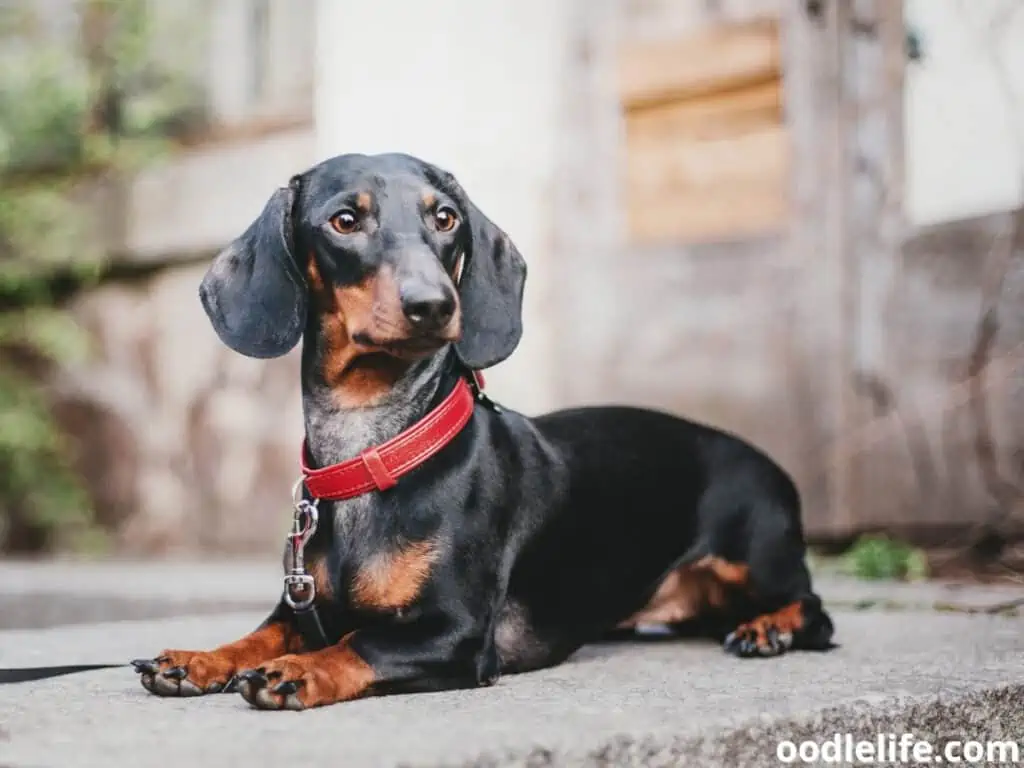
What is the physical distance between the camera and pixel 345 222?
7.71 ft

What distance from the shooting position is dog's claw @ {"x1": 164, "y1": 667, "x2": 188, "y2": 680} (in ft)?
7.18

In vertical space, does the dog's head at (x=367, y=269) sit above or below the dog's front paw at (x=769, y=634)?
above

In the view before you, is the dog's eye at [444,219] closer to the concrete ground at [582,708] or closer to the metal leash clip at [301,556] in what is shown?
the metal leash clip at [301,556]

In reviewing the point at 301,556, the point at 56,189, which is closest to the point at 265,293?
the point at 301,556

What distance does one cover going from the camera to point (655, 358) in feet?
16.2

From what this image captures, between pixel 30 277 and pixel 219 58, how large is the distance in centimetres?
132

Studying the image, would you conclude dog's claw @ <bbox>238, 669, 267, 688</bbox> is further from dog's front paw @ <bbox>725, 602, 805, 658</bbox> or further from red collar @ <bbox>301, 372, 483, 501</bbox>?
dog's front paw @ <bbox>725, 602, 805, 658</bbox>

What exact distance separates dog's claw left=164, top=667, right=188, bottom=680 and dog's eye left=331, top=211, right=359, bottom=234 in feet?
2.49

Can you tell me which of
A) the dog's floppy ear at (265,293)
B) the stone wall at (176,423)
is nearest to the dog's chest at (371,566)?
the dog's floppy ear at (265,293)

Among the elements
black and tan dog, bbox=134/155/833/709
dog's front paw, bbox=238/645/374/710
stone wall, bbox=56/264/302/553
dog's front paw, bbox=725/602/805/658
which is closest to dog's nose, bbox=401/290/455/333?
black and tan dog, bbox=134/155/833/709

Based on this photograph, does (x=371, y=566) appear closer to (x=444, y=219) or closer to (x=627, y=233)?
(x=444, y=219)

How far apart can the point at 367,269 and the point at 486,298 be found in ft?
1.10

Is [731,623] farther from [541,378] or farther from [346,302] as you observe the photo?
[541,378]

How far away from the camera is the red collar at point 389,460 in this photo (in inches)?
92.9
